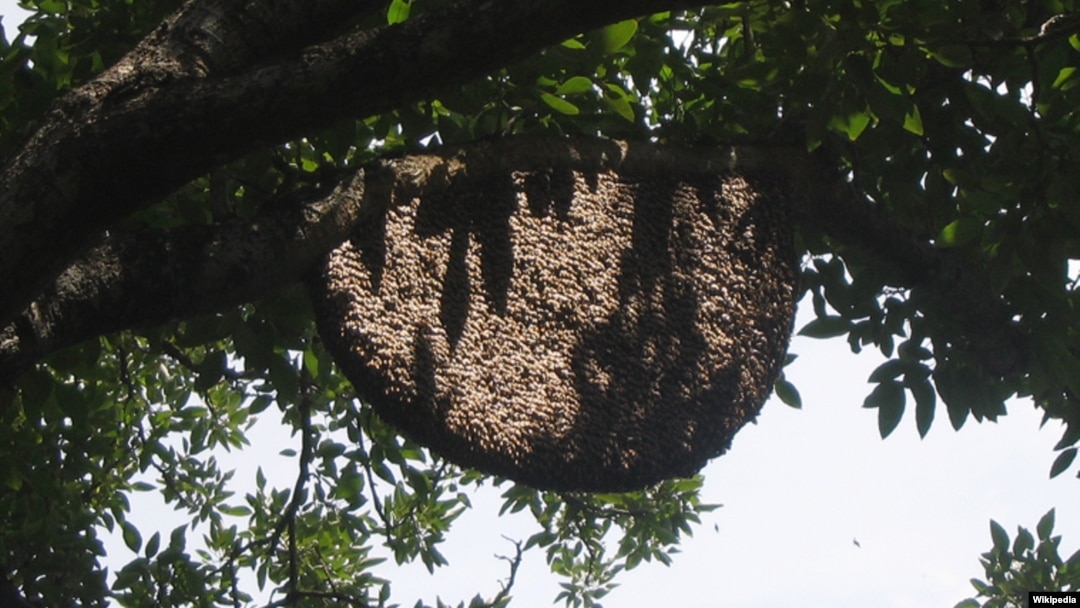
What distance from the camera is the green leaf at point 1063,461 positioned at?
411cm

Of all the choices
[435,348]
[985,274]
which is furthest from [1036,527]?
[435,348]

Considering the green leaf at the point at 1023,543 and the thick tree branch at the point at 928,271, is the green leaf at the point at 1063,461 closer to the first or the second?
the thick tree branch at the point at 928,271

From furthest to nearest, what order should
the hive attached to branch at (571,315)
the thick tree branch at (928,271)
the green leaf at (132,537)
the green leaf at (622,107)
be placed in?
the green leaf at (132,537), the thick tree branch at (928,271), the green leaf at (622,107), the hive attached to branch at (571,315)

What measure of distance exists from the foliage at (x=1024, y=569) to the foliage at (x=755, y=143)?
0.03 ft

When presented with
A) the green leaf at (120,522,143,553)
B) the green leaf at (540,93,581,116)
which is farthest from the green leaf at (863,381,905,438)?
the green leaf at (120,522,143,553)

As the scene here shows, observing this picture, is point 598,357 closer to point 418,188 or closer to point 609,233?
point 609,233

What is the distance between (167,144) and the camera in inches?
88.0

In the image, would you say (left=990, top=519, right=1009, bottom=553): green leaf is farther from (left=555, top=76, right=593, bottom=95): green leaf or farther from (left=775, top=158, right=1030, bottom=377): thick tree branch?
(left=555, top=76, right=593, bottom=95): green leaf

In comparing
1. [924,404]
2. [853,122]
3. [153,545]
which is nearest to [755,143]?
[853,122]

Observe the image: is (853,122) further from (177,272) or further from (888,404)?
(177,272)

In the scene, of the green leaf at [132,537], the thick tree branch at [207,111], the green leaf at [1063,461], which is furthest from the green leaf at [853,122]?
the green leaf at [132,537]

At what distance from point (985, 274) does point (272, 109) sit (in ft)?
9.23

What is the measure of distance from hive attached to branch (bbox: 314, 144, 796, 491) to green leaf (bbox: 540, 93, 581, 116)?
0.57 ft

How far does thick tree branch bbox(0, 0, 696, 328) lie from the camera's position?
2111 mm
